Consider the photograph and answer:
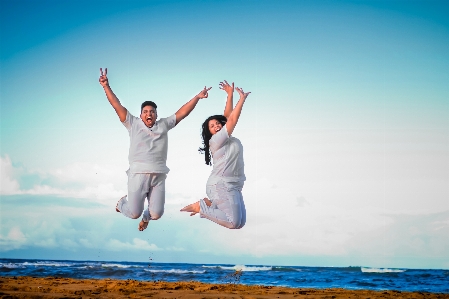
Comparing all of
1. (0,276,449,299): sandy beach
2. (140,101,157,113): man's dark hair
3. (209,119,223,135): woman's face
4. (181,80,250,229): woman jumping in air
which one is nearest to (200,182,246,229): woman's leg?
(181,80,250,229): woman jumping in air

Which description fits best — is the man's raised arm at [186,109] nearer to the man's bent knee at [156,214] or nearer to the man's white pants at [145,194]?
the man's white pants at [145,194]

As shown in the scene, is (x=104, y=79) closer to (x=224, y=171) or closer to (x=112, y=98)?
(x=112, y=98)

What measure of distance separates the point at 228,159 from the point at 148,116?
1265 mm

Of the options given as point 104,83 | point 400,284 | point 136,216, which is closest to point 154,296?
point 136,216

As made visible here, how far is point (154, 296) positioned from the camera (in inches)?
421

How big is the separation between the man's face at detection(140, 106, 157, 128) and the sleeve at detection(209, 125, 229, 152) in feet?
2.83

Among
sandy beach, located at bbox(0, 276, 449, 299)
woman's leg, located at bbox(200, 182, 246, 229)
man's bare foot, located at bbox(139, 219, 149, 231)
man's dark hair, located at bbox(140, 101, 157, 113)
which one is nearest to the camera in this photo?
woman's leg, located at bbox(200, 182, 246, 229)

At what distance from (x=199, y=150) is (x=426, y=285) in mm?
18823


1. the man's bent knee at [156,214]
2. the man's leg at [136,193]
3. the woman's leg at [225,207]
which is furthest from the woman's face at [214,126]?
the man's bent knee at [156,214]

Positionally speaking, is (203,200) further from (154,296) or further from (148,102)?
(154,296)

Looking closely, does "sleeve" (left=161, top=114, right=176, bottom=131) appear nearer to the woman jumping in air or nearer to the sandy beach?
the woman jumping in air

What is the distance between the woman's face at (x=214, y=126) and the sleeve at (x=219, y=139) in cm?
19

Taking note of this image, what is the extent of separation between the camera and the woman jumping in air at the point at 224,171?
718 centimetres

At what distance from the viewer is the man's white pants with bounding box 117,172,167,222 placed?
7469mm
